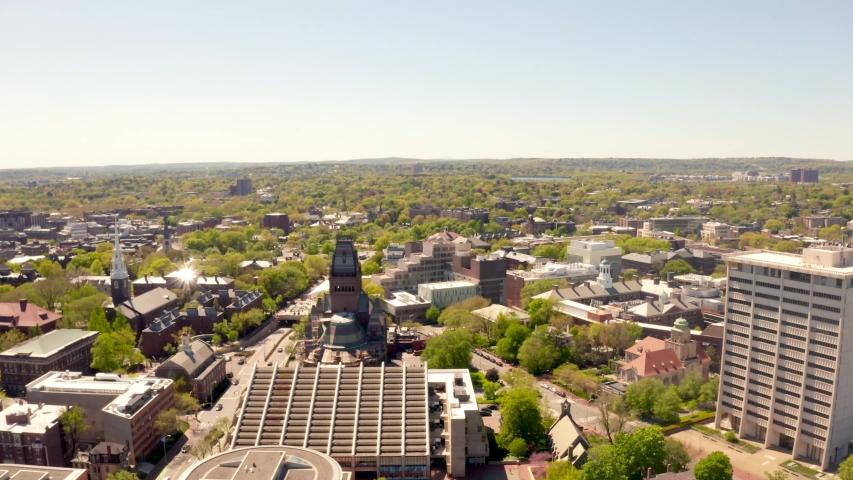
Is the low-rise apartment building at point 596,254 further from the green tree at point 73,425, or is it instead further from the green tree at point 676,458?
the green tree at point 73,425

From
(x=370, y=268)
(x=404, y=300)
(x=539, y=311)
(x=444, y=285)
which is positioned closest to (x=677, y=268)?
(x=539, y=311)

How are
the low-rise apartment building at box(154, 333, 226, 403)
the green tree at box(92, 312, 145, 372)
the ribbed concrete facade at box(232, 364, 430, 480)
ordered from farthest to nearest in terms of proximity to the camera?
the green tree at box(92, 312, 145, 372)
the low-rise apartment building at box(154, 333, 226, 403)
the ribbed concrete facade at box(232, 364, 430, 480)

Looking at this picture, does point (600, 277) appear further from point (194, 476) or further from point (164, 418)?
point (194, 476)

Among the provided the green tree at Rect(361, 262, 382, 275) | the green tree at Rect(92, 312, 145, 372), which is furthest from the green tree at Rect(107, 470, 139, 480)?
the green tree at Rect(361, 262, 382, 275)

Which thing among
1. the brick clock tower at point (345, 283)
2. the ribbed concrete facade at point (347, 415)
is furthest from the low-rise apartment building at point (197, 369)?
the brick clock tower at point (345, 283)

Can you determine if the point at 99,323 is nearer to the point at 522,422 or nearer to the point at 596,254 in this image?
the point at 522,422

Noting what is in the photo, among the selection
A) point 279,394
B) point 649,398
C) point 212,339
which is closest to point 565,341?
point 649,398

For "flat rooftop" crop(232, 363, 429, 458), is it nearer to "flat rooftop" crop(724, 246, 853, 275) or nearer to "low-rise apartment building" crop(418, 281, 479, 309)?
"flat rooftop" crop(724, 246, 853, 275)
